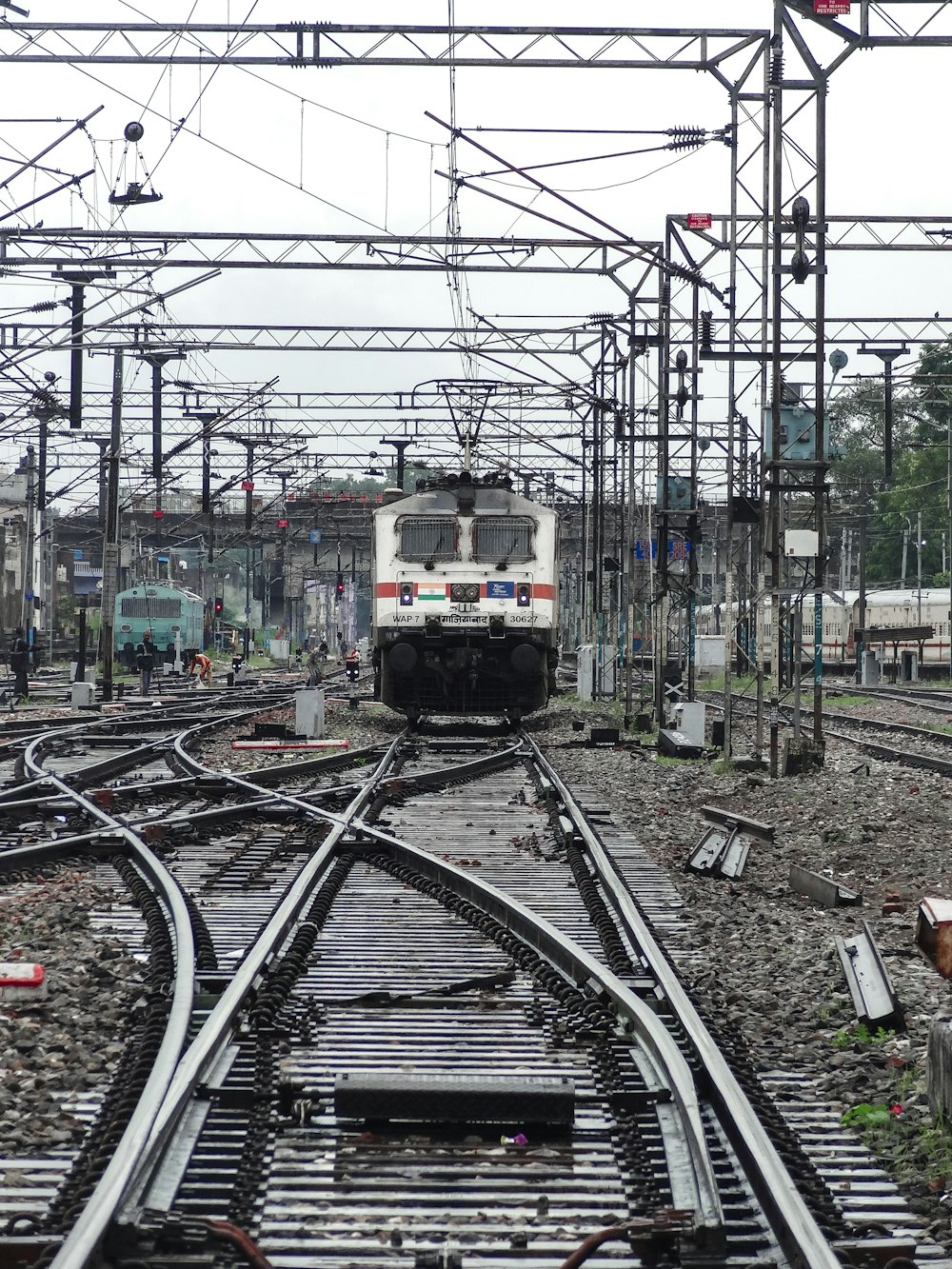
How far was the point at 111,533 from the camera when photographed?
31.2 metres

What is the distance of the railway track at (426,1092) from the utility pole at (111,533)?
70.3 ft

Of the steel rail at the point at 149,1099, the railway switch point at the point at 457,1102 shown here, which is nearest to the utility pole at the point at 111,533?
the steel rail at the point at 149,1099

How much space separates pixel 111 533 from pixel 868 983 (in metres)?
26.7

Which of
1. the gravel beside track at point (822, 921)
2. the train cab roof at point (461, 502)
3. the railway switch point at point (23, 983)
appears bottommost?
the gravel beside track at point (822, 921)

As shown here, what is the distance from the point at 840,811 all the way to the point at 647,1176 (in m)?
9.39

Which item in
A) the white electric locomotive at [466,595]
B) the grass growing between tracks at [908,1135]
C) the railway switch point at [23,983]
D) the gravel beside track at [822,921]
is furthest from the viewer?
the white electric locomotive at [466,595]

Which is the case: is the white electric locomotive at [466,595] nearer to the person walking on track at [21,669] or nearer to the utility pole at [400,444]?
the person walking on track at [21,669]

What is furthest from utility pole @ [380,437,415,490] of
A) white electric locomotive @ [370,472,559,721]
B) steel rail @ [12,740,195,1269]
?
steel rail @ [12,740,195,1269]

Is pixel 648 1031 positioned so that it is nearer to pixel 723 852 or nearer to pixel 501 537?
pixel 723 852

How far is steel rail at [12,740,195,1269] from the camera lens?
3.47 m

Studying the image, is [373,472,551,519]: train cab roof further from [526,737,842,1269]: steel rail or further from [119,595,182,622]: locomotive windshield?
[119,595,182,622]: locomotive windshield

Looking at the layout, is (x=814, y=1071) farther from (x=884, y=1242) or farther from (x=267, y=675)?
(x=267, y=675)

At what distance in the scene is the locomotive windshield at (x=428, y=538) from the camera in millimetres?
20859

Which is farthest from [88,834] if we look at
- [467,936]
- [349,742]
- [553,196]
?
[553,196]
